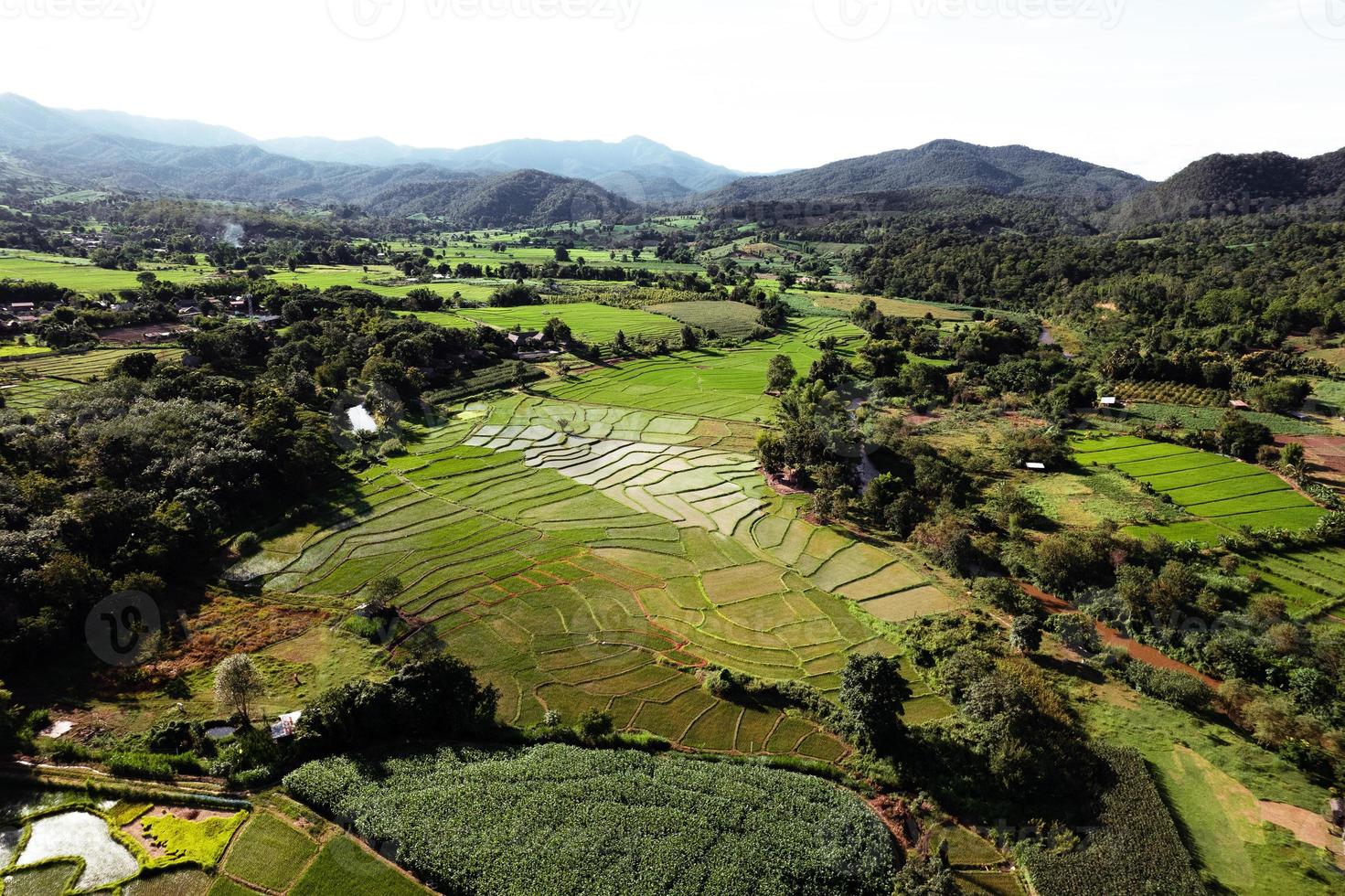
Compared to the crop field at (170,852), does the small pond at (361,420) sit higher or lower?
higher

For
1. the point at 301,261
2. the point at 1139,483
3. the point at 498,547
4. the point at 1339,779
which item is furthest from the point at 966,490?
the point at 301,261

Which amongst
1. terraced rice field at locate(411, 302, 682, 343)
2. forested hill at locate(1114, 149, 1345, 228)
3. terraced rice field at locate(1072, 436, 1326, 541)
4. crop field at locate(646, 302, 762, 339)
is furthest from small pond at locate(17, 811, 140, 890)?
forested hill at locate(1114, 149, 1345, 228)

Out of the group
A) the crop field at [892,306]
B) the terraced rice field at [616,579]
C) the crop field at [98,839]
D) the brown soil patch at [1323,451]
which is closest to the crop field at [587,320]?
the crop field at [892,306]

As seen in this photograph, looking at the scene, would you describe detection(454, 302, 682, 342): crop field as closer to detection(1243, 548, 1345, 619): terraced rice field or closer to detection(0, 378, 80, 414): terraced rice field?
detection(0, 378, 80, 414): terraced rice field

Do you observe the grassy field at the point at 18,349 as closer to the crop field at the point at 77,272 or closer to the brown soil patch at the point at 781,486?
the crop field at the point at 77,272

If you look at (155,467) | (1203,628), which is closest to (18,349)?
(155,467)

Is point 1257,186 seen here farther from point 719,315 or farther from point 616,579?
point 616,579

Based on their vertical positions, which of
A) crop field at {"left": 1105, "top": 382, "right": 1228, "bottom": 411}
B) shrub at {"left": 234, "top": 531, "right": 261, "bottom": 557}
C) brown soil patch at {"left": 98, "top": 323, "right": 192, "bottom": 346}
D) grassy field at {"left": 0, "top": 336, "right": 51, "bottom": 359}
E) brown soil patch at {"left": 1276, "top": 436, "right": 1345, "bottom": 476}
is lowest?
shrub at {"left": 234, "top": 531, "right": 261, "bottom": 557}
